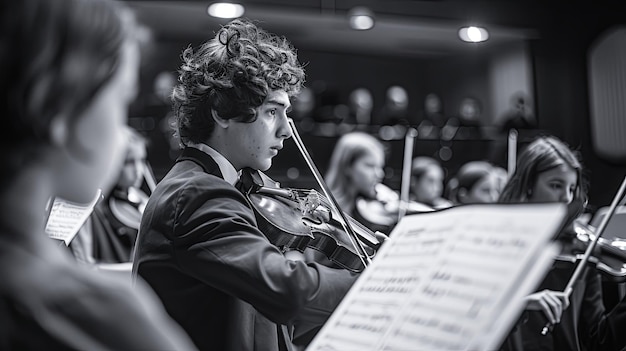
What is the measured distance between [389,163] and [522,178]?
135 inches

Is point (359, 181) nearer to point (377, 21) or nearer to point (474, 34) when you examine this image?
point (377, 21)

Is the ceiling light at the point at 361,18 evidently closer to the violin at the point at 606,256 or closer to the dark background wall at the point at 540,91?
the dark background wall at the point at 540,91

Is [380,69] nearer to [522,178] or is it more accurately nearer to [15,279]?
[522,178]

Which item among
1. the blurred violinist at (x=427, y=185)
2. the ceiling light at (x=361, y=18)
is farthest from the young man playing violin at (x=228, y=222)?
the ceiling light at (x=361, y=18)

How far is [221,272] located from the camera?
3.77 feet

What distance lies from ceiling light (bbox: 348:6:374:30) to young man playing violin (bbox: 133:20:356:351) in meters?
4.20

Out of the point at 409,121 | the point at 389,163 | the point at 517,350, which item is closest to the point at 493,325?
the point at 517,350

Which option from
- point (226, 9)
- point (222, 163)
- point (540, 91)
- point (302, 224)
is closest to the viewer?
point (222, 163)

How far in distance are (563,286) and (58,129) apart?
1.69 metres

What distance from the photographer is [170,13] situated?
6.09 m

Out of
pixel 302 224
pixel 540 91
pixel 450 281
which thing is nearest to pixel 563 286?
pixel 302 224

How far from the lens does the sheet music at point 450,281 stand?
2.32ft

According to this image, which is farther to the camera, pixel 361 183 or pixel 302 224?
pixel 361 183

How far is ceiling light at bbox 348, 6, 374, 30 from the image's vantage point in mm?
5605
